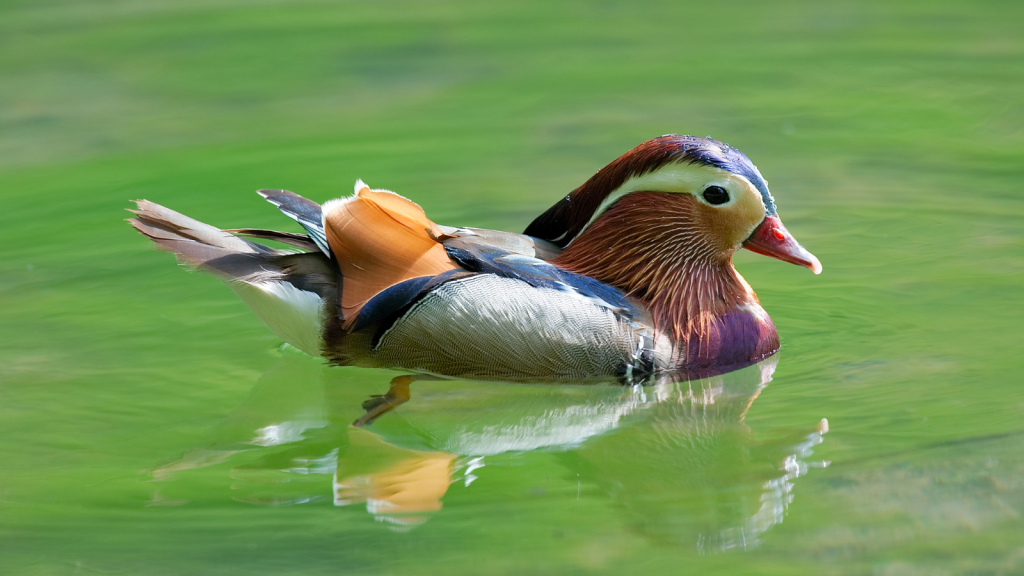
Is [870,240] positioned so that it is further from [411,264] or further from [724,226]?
[411,264]

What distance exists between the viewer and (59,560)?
4.56 metres

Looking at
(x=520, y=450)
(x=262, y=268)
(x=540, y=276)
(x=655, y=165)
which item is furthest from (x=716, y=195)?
(x=262, y=268)

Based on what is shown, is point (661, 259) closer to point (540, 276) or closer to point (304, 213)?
point (540, 276)

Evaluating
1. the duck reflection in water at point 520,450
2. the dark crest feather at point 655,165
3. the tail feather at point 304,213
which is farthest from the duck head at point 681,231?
the tail feather at point 304,213

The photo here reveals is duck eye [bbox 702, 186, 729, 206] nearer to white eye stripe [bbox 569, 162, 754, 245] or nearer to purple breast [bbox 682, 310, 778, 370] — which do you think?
white eye stripe [bbox 569, 162, 754, 245]

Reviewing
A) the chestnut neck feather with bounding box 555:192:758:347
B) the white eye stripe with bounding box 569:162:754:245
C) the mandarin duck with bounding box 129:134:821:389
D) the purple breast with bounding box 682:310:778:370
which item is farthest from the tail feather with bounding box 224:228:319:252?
the purple breast with bounding box 682:310:778:370

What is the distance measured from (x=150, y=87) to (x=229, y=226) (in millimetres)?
3322

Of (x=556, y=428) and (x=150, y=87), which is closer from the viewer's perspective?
(x=556, y=428)

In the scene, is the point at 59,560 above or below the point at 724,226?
below

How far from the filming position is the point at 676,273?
6027mm

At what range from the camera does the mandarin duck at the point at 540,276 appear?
566cm

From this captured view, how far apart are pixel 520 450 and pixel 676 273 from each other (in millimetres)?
1283

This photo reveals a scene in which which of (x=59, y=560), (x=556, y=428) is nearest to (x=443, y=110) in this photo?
(x=556, y=428)

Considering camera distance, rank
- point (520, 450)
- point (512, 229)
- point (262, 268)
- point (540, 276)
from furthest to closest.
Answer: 1. point (512, 229)
2. point (262, 268)
3. point (540, 276)
4. point (520, 450)
